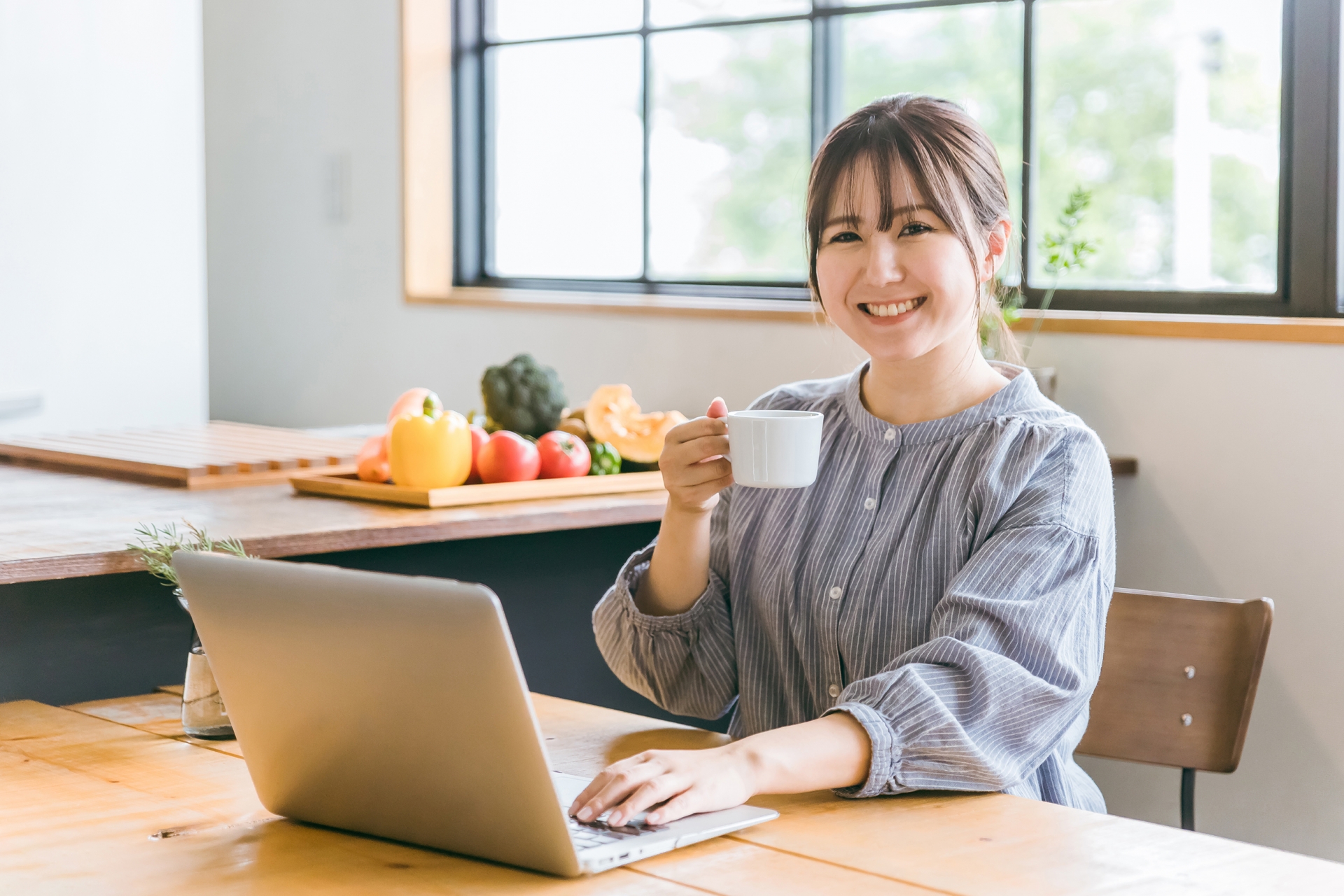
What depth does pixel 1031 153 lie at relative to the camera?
299 cm

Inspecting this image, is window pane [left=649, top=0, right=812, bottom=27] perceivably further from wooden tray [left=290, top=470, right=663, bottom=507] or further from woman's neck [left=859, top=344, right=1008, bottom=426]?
woman's neck [left=859, top=344, right=1008, bottom=426]

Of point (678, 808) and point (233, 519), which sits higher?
point (233, 519)

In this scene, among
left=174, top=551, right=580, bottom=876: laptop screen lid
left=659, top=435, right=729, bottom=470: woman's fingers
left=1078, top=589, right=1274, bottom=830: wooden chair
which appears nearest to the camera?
left=174, top=551, right=580, bottom=876: laptop screen lid

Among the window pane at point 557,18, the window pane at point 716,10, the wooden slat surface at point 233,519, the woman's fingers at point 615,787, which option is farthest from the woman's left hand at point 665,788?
the window pane at point 557,18

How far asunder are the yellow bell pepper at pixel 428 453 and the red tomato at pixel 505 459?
A: 0.03 metres

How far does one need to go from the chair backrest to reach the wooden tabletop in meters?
0.66

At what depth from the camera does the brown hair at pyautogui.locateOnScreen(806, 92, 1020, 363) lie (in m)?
1.44

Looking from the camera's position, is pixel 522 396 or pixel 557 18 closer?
pixel 522 396

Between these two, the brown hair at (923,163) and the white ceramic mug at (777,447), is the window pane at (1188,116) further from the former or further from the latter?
the white ceramic mug at (777,447)

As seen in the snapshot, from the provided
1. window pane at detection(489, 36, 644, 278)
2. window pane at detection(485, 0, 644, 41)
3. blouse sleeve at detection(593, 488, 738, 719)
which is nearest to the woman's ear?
blouse sleeve at detection(593, 488, 738, 719)

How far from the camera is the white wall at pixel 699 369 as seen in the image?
8.15 feet

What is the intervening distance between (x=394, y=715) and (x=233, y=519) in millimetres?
890

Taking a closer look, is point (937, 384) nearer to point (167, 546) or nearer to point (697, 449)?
point (697, 449)

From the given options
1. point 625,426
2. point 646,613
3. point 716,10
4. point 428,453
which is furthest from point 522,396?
point 716,10
